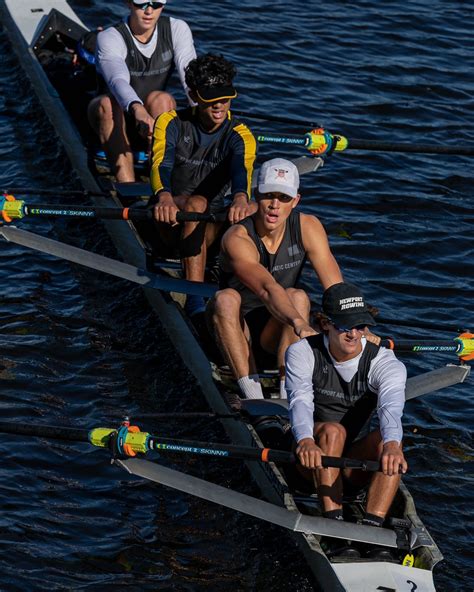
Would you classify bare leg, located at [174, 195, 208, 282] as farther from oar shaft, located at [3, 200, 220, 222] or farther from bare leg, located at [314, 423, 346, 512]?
bare leg, located at [314, 423, 346, 512]

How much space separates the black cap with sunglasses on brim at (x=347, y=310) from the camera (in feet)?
25.6

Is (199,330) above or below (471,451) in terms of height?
above

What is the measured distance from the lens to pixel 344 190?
14.9 meters

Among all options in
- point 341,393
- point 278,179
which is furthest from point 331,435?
point 278,179

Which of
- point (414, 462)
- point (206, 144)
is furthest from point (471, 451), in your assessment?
point (206, 144)

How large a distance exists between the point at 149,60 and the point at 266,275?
4.03 m

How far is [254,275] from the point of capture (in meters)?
9.08

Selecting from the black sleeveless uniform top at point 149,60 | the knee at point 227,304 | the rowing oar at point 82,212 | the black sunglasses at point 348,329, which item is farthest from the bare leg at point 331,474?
the black sleeveless uniform top at point 149,60

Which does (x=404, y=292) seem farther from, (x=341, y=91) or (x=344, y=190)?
(x=341, y=91)

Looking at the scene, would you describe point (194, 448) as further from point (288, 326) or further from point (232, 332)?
point (288, 326)

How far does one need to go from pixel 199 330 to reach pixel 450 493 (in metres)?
2.59

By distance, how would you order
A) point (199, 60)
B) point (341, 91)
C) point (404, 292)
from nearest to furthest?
point (199, 60) < point (404, 292) < point (341, 91)

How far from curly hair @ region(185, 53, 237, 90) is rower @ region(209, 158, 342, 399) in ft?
4.82

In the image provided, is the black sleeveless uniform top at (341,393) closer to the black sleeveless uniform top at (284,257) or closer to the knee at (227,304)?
the knee at (227,304)
